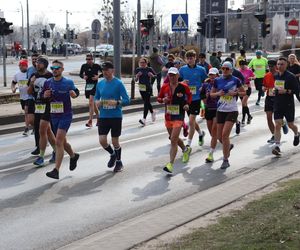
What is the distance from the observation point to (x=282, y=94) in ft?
37.1

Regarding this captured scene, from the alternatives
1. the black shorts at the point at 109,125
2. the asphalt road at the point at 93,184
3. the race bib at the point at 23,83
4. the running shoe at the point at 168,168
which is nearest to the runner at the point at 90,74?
the asphalt road at the point at 93,184

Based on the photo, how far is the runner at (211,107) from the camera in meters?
10.8

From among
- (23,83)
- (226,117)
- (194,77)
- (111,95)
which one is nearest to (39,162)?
(111,95)

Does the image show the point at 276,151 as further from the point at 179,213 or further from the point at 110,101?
the point at 179,213

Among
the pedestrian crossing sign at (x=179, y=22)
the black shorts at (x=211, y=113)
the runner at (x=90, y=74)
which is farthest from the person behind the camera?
the pedestrian crossing sign at (x=179, y=22)

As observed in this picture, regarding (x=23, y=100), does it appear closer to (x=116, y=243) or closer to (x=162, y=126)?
(x=162, y=126)

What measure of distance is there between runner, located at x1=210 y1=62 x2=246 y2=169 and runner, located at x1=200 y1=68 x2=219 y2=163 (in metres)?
0.51

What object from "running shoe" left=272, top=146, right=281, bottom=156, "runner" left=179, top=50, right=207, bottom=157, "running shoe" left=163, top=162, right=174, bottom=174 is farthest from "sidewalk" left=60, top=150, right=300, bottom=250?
"runner" left=179, top=50, right=207, bottom=157

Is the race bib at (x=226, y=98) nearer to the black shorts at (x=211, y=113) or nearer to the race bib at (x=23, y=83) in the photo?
the black shorts at (x=211, y=113)

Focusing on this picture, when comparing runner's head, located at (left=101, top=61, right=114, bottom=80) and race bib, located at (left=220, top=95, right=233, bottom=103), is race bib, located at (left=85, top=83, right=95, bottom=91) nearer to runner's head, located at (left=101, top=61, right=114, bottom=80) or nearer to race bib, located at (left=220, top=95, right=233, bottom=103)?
runner's head, located at (left=101, top=61, right=114, bottom=80)

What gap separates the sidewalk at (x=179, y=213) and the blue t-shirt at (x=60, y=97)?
264 centimetres

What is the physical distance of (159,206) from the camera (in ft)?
25.8

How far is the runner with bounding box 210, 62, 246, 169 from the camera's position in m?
10.1

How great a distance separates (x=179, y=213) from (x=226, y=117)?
3.58 meters
